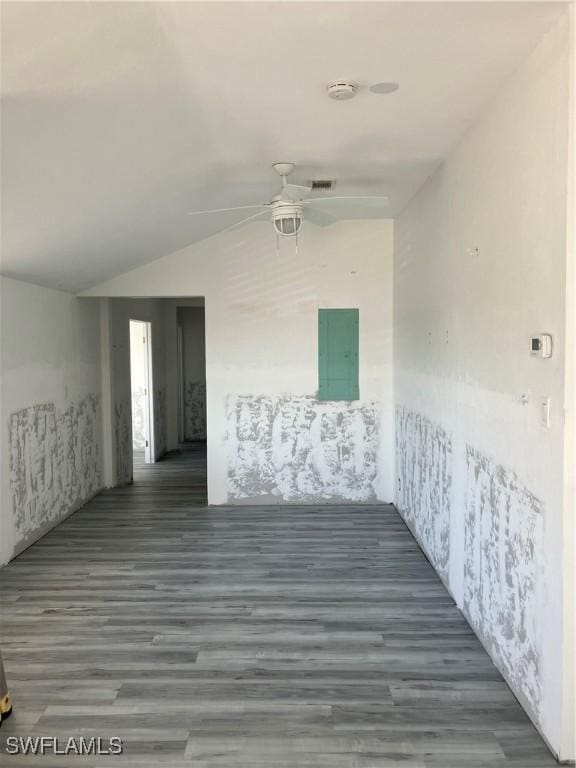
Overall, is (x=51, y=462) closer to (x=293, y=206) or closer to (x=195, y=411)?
(x=293, y=206)

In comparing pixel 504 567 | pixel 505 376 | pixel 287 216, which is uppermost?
pixel 287 216

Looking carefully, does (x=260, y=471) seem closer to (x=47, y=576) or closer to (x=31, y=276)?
(x=47, y=576)

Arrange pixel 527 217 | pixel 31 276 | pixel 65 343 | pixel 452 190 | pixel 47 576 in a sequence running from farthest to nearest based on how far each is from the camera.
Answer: pixel 65 343 → pixel 31 276 → pixel 47 576 → pixel 452 190 → pixel 527 217

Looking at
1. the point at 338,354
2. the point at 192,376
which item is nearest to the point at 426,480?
the point at 338,354

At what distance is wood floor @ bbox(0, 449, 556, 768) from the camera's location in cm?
219

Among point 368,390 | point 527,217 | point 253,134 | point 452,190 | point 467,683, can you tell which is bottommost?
point 467,683

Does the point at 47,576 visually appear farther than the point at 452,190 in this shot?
Yes

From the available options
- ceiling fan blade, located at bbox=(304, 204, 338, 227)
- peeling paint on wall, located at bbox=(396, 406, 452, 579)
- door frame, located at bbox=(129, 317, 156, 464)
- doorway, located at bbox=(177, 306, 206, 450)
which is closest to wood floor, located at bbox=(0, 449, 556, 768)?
peeling paint on wall, located at bbox=(396, 406, 452, 579)

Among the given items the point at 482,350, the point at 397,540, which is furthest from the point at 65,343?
the point at 482,350

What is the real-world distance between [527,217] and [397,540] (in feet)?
9.47

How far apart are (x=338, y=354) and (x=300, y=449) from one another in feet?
3.26

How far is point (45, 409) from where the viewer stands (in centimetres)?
472

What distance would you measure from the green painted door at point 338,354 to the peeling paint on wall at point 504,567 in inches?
95.4

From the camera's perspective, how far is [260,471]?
554 cm
